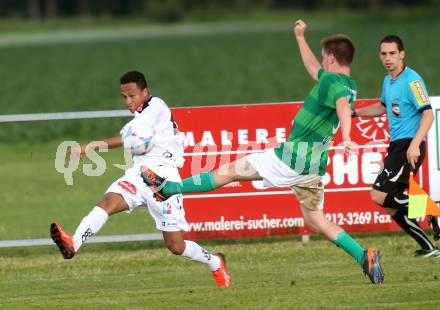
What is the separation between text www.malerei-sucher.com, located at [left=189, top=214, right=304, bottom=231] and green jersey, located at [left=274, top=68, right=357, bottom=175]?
3583mm

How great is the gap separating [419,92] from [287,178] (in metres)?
1.81

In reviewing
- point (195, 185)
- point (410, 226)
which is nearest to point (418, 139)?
point (410, 226)

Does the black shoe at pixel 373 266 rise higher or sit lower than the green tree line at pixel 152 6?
higher

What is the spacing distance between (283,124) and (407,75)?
2442 mm

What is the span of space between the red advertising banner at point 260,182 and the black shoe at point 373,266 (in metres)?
3.40

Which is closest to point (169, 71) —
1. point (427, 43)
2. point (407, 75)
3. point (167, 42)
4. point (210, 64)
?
point (210, 64)

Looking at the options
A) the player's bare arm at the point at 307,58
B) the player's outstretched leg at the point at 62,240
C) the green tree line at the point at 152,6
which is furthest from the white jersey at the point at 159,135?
the green tree line at the point at 152,6

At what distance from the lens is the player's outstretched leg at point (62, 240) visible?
10711mm

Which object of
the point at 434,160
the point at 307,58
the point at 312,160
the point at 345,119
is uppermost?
the point at 307,58

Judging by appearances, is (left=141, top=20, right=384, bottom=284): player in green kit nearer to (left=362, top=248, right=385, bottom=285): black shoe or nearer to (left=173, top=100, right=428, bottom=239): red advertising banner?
(left=362, top=248, right=385, bottom=285): black shoe

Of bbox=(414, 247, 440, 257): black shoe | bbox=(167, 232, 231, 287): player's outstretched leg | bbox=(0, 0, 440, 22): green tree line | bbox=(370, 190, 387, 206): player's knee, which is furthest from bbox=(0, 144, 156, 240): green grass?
bbox=(0, 0, 440, 22): green tree line

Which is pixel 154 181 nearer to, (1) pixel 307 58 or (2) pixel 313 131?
(2) pixel 313 131

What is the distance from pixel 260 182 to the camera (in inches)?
561

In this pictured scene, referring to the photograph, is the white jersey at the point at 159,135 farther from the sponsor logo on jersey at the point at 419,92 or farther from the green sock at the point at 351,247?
the sponsor logo on jersey at the point at 419,92
